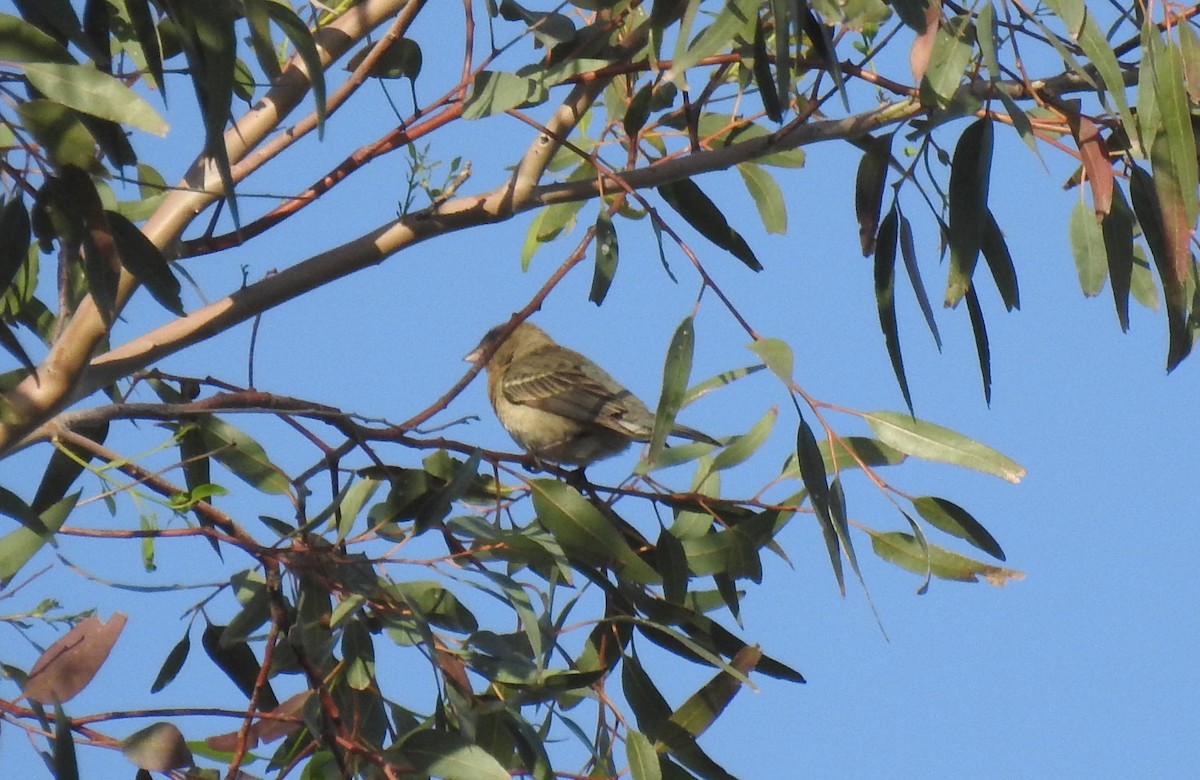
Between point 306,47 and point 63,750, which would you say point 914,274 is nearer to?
point 306,47

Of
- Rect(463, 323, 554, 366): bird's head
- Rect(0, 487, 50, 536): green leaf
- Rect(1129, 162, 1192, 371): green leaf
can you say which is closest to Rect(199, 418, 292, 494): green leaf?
Rect(0, 487, 50, 536): green leaf

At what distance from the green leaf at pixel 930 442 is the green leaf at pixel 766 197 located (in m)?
1.05

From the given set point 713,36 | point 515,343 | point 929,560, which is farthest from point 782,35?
point 515,343

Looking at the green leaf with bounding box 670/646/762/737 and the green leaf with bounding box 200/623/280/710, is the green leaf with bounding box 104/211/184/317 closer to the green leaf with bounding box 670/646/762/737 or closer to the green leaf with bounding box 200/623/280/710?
the green leaf with bounding box 200/623/280/710

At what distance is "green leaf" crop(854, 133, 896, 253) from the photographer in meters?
2.75

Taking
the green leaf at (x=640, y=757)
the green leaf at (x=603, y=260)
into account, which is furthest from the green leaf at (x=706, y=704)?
the green leaf at (x=603, y=260)

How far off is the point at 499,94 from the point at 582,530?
82cm

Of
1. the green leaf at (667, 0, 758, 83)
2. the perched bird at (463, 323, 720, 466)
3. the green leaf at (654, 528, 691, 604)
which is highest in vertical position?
the perched bird at (463, 323, 720, 466)

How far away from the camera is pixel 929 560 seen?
110 inches

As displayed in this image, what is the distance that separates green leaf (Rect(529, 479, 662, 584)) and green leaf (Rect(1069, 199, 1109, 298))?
3.18ft

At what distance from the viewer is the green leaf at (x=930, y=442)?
2.68m

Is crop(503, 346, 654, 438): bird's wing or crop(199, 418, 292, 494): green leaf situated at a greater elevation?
crop(503, 346, 654, 438): bird's wing

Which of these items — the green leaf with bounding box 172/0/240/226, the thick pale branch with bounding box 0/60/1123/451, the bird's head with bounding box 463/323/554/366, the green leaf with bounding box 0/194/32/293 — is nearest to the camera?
the green leaf with bounding box 172/0/240/226

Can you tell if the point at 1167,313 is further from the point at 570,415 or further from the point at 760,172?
the point at 570,415
